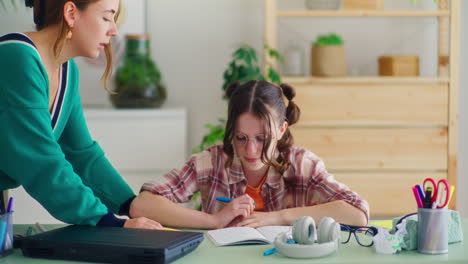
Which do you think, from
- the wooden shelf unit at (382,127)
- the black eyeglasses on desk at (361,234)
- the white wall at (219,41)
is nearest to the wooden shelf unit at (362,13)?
the wooden shelf unit at (382,127)

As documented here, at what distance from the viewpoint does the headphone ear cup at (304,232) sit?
4.34 feet

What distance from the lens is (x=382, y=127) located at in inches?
136

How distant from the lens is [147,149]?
11.4 feet

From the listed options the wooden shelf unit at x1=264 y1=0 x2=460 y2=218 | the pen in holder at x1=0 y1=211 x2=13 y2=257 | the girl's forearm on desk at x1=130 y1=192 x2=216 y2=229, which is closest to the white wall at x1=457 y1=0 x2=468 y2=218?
the wooden shelf unit at x1=264 y1=0 x2=460 y2=218

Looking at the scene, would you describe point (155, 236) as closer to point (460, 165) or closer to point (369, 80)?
point (369, 80)

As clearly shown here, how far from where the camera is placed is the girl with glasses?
1712 millimetres

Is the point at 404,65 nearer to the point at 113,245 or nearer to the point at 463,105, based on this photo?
the point at 463,105

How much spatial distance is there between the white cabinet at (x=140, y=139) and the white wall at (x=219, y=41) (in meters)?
0.35

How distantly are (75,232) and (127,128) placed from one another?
2090mm

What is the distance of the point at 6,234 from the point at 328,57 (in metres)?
2.43

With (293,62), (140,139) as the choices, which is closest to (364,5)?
(293,62)

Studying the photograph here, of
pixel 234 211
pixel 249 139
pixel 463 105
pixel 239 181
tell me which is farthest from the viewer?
pixel 463 105

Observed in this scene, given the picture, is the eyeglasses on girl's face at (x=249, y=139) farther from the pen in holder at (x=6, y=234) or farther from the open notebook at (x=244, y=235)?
the pen in holder at (x=6, y=234)

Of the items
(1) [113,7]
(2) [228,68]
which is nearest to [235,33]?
(2) [228,68]
